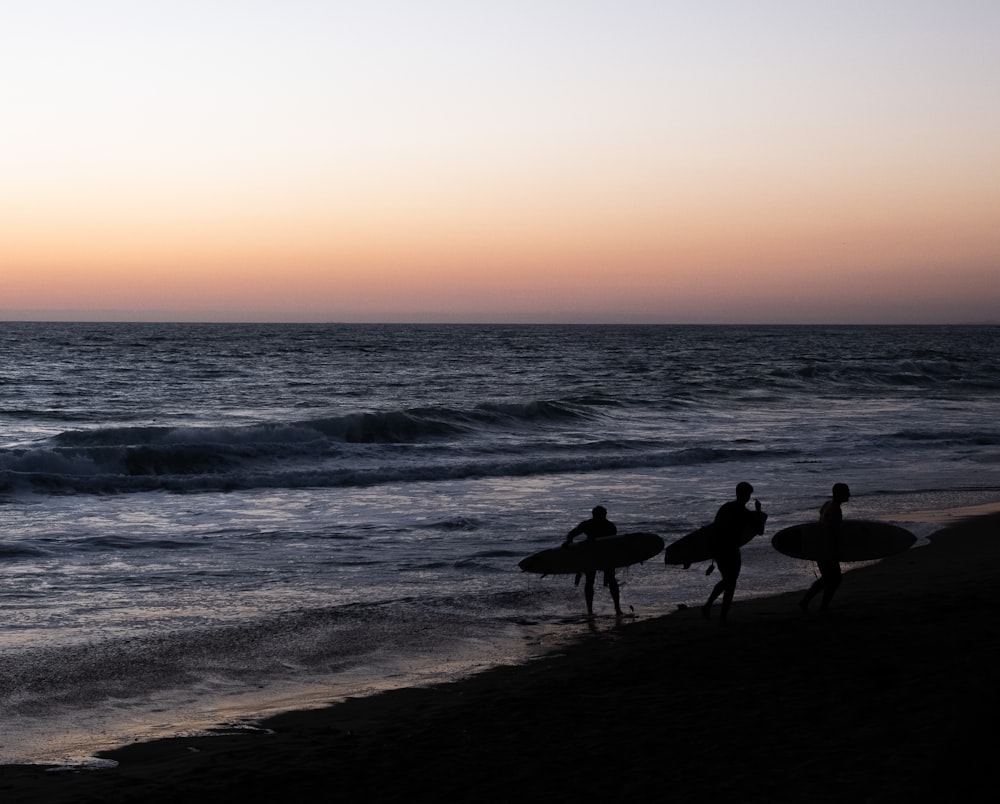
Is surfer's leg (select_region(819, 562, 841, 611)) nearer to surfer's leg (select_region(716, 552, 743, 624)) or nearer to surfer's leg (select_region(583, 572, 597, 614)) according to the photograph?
surfer's leg (select_region(716, 552, 743, 624))

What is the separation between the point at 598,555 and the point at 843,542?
250cm

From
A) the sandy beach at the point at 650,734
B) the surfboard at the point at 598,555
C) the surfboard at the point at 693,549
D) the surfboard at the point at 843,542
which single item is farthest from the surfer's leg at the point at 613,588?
the surfboard at the point at 843,542

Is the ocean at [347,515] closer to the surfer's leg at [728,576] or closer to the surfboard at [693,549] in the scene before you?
the surfboard at [693,549]

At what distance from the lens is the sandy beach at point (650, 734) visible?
621cm

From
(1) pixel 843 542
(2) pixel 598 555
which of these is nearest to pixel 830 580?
(1) pixel 843 542

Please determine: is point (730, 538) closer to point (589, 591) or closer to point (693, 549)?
point (693, 549)

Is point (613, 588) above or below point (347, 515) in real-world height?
above

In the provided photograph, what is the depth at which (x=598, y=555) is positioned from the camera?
11.4 meters

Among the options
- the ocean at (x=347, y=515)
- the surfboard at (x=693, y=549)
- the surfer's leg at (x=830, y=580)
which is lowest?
the ocean at (x=347, y=515)

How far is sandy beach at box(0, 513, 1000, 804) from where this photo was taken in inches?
245

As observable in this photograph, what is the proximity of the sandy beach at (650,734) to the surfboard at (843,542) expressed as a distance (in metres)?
1.13

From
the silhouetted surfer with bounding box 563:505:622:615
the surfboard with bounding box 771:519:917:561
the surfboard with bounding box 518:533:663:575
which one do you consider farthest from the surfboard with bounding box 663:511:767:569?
the silhouetted surfer with bounding box 563:505:622:615

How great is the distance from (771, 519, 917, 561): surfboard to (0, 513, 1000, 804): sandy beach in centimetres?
113

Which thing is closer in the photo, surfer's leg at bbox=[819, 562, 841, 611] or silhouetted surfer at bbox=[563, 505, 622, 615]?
surfer's leg at bbox=[819, 562, 841, 611]
